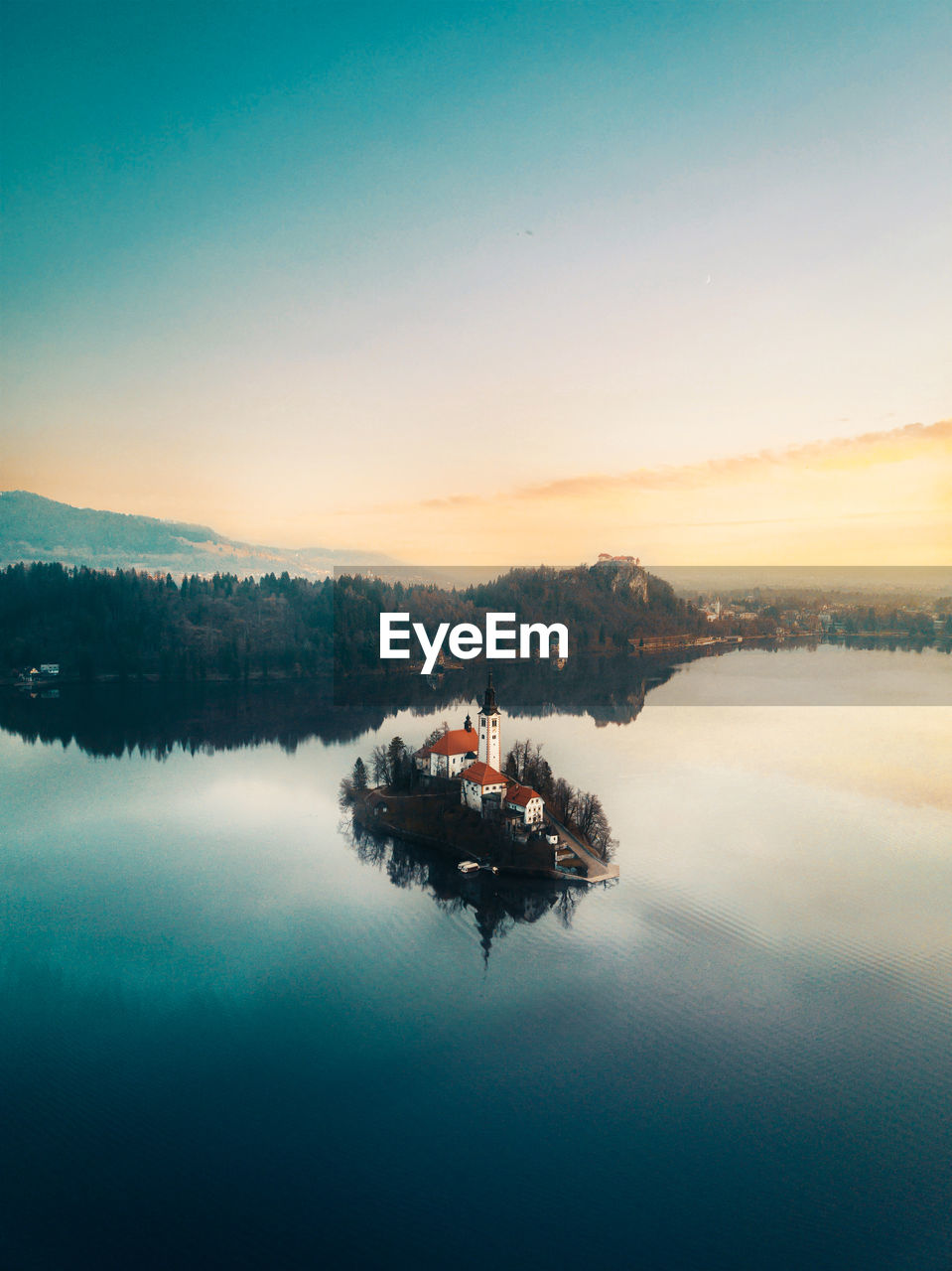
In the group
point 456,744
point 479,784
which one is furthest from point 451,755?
point 479,784

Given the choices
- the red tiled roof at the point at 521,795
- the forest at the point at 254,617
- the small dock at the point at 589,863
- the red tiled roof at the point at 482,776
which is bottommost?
the small dock at the point at 589,863

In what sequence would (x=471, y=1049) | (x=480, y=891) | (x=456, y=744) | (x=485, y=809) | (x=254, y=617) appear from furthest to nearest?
(x=254, y=617) < (x=456, y=744) < (x=485, y=809) < (x=480, y=891) < (x=471, y=1049)

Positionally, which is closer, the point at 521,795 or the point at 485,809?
the point at 521,795

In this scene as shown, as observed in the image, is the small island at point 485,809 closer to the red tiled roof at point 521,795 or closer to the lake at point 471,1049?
the red tiled roof at point 521,795

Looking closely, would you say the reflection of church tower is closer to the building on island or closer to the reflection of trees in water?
the building on island

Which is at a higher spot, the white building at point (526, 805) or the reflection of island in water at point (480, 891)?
the white building at point (526, 805)

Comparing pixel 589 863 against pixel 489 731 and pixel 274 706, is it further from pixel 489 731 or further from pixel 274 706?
pixel 274 706

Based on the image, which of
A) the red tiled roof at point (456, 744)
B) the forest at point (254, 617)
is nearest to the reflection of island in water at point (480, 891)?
the red tiled roof at point (456, 744)

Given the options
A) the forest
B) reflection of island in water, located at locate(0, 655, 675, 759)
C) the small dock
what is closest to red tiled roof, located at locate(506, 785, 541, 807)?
the small dock
